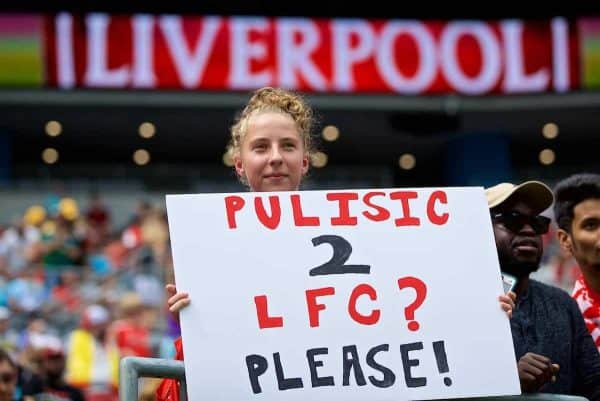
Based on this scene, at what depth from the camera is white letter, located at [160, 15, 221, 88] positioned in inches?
766

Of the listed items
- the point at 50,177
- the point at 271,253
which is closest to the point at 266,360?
the point at 271,253

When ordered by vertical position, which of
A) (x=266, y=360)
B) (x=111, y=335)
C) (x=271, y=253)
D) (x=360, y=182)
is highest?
(x=360, y=182)

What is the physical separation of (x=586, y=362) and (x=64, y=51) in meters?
16.2

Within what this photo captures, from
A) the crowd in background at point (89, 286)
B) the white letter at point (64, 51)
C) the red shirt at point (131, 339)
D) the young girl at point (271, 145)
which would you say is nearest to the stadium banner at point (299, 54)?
the white letter at point (64, 51)

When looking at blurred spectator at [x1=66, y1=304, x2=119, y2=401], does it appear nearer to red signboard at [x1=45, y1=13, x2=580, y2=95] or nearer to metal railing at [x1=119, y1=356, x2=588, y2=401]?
metal railing at [x1=119, y1=356, x2=588, y2=401]

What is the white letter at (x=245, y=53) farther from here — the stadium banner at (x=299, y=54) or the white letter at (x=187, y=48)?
the white letter at (x=187, y=48)

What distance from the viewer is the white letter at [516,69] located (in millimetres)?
20125

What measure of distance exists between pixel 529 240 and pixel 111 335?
Answer: 775cm

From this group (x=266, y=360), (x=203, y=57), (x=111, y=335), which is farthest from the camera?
(x=203, y=57)

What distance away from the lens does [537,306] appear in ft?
13.0

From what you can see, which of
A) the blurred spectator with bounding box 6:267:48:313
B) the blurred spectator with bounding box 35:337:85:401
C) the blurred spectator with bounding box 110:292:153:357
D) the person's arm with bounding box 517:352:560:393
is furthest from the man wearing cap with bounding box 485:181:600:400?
the blurred spectator with bounding box 6:267:48:313

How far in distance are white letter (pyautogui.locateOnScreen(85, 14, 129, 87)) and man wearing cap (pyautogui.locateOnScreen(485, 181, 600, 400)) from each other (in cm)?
1576

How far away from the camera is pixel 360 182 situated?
75.8 ft

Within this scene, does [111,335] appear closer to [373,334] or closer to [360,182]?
[373,334]
